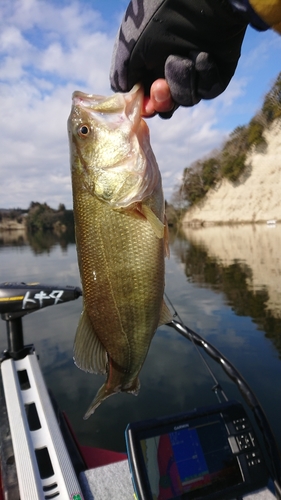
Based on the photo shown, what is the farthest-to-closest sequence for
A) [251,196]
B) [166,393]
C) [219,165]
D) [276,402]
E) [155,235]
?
1. [219,165]
2. [251,196]
3. [166,393]
4. [276,402]
5. [155,235]

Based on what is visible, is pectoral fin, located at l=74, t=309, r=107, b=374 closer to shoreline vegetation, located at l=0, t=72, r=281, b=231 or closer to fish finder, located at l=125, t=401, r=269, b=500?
fish finder, located at l=125, t=401, r=269, b=500

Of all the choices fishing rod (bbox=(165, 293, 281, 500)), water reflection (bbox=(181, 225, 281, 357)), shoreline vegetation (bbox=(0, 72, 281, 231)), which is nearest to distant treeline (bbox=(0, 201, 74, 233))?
shoreline vegetation (bbox=(0, 72, 281, 231))

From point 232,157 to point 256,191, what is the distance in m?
6.64

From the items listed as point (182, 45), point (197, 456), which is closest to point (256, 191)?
point (197, 456)

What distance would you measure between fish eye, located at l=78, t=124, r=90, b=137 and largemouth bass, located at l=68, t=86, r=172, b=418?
6 centimetres

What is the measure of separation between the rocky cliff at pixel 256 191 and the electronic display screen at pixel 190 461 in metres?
34.7

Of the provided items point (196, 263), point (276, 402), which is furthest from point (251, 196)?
point (276, 402)

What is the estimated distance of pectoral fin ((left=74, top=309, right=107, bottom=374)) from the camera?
1741 mm

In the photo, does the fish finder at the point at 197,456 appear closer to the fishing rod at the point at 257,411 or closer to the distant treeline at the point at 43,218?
the fishing rod at the point at 257,411

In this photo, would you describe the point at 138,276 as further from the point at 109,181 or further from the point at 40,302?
the point at 40,302

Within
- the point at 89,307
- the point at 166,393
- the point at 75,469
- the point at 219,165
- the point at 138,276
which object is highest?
the point at 219,165

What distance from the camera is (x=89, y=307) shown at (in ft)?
5.74

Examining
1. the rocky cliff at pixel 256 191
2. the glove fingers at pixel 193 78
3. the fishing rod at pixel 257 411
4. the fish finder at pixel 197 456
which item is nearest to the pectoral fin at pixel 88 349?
the fish finder at pixel 197 456

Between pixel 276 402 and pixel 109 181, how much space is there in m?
4.29
